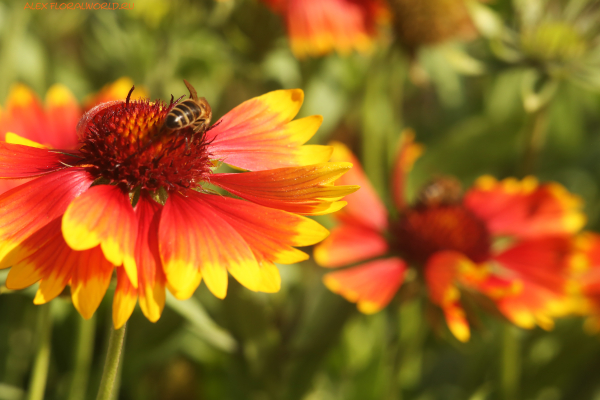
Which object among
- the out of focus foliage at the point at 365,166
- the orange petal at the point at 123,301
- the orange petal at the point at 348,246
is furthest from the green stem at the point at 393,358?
the orange petal at the point at 123,301

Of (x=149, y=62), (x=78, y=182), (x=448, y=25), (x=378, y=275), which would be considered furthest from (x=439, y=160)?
(x=78, y=182)

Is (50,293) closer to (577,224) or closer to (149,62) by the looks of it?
(577,224)

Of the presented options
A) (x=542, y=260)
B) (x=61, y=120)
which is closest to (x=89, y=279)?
(x=61, y=120)

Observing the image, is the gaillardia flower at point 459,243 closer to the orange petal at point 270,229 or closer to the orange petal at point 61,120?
the orange petal at point 270,229

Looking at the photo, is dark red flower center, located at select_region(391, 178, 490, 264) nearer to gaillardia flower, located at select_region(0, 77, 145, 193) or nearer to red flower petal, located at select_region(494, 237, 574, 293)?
red flower petal, located at select_region(494, 237, 574, 293)

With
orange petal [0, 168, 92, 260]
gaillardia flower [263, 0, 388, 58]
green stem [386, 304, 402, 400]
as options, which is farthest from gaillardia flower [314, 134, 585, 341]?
orange petal [0, 168, 92, 260]

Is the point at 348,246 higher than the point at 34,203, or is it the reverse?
the point at 34,203

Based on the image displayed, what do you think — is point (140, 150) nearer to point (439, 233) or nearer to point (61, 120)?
point (61, 120)
